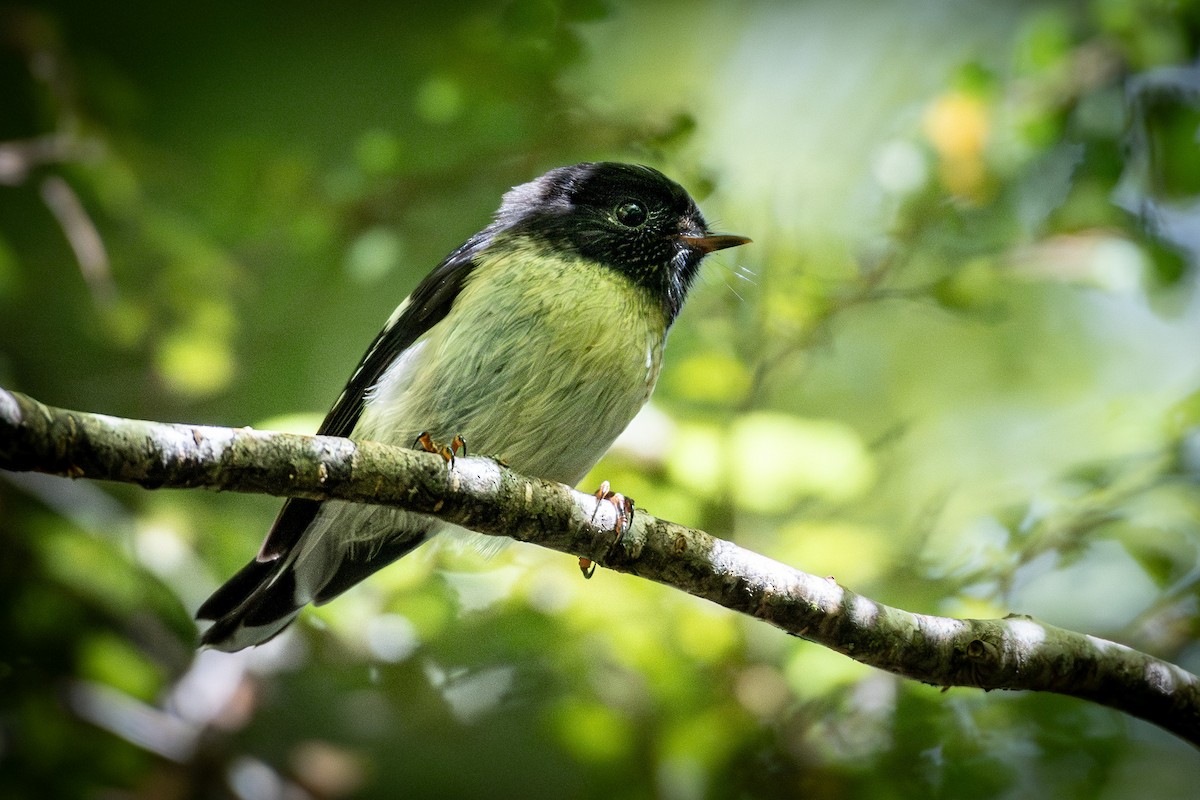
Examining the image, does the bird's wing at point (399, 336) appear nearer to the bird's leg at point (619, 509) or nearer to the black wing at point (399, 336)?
the black wing at point (399, 336)

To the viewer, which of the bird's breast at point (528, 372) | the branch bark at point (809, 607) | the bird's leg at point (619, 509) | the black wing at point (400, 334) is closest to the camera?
the branch bark at point (809, 607)

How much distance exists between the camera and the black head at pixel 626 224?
9.75ft

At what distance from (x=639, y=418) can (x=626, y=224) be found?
0.80m

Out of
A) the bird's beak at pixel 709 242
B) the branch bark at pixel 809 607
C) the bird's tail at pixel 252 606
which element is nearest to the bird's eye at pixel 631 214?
the bird's beak at pixel 709 242

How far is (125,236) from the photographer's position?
462 cm

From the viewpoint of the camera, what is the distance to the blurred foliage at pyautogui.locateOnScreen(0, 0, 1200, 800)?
3264mm

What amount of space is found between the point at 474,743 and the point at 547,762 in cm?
37

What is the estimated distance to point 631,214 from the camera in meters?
3.08

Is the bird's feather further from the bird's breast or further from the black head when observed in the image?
the black head

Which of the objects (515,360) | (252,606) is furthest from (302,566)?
(515,360)

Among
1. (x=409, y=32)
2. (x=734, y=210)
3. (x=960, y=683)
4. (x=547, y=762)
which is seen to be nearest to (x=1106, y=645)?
(x=960, y=683)

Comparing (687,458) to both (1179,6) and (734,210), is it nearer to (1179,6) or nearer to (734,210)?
(734,210)

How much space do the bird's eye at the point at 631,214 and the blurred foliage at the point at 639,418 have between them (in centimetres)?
47

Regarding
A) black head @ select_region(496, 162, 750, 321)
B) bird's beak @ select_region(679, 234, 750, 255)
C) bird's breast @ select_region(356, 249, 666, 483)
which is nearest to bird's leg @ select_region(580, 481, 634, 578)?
bird's breast @ select_region(356, 249, 666, 483)
